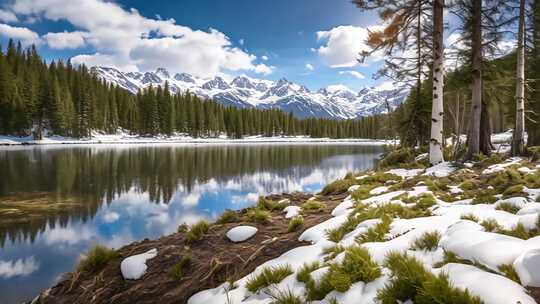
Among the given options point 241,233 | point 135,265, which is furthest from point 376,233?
point 135,265

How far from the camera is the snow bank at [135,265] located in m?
4.91

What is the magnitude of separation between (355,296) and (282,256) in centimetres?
168

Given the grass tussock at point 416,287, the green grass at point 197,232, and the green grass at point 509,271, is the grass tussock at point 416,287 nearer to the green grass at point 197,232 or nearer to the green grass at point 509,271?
the green grass at point 509,271

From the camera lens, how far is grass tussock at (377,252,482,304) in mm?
2188

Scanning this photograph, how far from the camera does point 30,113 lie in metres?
64.9

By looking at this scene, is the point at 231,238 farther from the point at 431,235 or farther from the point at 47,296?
the point at 431,235

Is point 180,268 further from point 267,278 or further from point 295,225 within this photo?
point 295,225

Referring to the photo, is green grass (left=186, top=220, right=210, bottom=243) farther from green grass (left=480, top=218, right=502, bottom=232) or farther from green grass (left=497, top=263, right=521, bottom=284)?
green grass (left=497, top=263, right=521, bottom=284)

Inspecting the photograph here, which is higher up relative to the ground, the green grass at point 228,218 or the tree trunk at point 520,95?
the tree trunk at point 520,95

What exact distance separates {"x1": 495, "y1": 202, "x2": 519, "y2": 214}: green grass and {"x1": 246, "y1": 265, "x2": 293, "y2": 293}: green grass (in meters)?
3.15

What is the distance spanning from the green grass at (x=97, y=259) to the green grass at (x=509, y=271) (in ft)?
19.4

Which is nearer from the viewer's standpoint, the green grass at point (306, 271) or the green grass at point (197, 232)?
the green grass at point (306, 271)

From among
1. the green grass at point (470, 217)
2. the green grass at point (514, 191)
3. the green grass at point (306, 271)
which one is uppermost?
the green grass at point (514, 191)

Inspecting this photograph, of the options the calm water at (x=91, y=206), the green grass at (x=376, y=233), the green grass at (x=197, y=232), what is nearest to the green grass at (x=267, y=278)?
the green grass at (x=376, y=233)
